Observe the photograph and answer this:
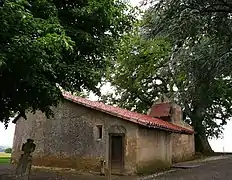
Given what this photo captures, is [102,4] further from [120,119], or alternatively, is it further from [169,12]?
[120,119]

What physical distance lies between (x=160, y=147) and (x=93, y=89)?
9.08 meters

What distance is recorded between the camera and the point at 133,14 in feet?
44.9

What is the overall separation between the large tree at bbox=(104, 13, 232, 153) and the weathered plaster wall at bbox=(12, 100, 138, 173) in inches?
150

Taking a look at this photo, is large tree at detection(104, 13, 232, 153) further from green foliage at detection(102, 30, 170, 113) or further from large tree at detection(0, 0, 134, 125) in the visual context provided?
large tree at detection(0, 0, 134, 125)

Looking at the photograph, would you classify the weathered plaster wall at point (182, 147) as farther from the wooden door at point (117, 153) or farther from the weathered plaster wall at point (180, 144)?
the wooden door at point (117, 153)

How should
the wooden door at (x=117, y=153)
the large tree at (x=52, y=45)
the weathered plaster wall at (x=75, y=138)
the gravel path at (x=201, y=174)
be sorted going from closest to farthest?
the large tree at (x=52, y=45)
the gravel path at (x=201, y=174)
the wooden door at (x=117, y=153)
the weathered plaster wall at (x=75, y=138)

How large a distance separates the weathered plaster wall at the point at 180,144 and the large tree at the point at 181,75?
4.49 ft

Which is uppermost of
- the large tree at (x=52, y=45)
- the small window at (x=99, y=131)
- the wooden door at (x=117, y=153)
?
the large tree at (x=52, y=45)

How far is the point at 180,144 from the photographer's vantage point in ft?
88.6

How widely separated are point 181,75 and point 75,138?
33.1 ft

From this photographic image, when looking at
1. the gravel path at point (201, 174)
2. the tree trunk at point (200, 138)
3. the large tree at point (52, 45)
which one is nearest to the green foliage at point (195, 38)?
the large tree at point (52, 45)

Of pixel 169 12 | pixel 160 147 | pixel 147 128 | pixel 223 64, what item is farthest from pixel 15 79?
pixel 160 147

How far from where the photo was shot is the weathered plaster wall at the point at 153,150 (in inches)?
707

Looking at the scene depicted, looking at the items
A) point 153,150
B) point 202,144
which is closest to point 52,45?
point 153,150
